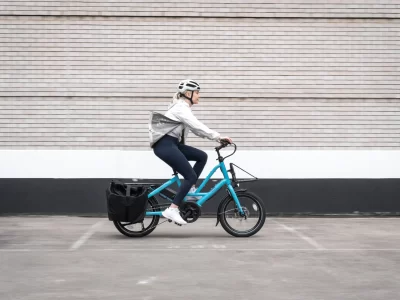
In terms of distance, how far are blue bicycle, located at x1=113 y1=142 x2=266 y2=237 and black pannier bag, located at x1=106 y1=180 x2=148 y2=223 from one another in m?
0.21

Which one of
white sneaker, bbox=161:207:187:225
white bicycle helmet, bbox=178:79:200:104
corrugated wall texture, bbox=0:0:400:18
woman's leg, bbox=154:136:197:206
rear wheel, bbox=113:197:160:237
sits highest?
corrugated wall texture, bbox=0:0:400:18

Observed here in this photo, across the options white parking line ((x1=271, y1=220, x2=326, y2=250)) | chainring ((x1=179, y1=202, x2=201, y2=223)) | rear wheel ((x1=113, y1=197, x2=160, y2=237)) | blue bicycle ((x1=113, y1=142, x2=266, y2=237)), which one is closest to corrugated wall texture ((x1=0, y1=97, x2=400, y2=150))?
white parking line ((x1=271, y1=220, x2=326, y2=250))

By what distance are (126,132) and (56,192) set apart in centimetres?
160

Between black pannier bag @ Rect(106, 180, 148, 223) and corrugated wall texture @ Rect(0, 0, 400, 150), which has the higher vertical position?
corrugated wall texture @ Rect(0, 0, 400, 150)

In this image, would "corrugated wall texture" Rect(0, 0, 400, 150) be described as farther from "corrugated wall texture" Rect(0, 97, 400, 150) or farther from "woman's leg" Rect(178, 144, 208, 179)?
"woman's leg" Rect(178, 144, 208, 179)

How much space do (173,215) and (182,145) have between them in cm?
95

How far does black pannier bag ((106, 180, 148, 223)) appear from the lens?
9539 mm

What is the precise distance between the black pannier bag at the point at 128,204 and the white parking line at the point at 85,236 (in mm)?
492

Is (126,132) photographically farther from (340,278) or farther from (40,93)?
(340,278)

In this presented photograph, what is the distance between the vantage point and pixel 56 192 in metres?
→ 12.9

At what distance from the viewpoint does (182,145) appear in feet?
32.8

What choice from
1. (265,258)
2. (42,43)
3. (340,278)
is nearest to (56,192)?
(42,43)

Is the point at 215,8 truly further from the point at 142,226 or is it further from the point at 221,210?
the point at 142,226

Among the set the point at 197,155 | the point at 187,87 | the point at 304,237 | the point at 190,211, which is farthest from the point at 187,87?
the point at 304,237
